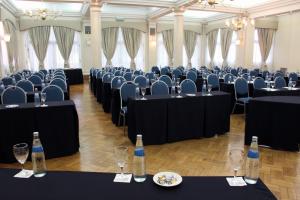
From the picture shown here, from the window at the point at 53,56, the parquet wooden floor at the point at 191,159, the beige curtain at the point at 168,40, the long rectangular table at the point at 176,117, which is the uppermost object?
the beige curtain at the point at 168,40

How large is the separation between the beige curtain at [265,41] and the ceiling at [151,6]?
2.46 metres

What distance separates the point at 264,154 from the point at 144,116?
1945 millimetres

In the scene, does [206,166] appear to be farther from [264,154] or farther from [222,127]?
[222,127]

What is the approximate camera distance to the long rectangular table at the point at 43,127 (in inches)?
144

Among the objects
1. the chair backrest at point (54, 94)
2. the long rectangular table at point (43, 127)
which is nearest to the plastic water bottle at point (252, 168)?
the long rectangular table at point (43, 127)

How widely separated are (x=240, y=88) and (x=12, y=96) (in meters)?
5.11

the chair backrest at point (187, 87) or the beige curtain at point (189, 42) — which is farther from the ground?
the beige curtain at point (189, 42)

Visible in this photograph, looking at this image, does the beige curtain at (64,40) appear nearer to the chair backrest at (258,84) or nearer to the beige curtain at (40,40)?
the beige curtain at (40,40)

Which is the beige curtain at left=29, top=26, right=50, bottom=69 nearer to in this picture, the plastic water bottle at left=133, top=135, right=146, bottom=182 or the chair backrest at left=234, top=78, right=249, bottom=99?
the chair backrest at left=234, top=78, right=249, bottom=99

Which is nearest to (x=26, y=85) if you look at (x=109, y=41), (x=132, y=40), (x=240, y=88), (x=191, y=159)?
(x=191, y=159)

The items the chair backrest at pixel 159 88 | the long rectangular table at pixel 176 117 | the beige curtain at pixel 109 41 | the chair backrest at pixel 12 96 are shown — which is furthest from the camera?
the beige curtain at pixel 109 41

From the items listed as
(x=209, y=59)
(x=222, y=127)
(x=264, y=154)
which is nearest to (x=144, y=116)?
(x=222, y=127)

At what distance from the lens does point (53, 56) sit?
15.3m

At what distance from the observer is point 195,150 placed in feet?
14.1
